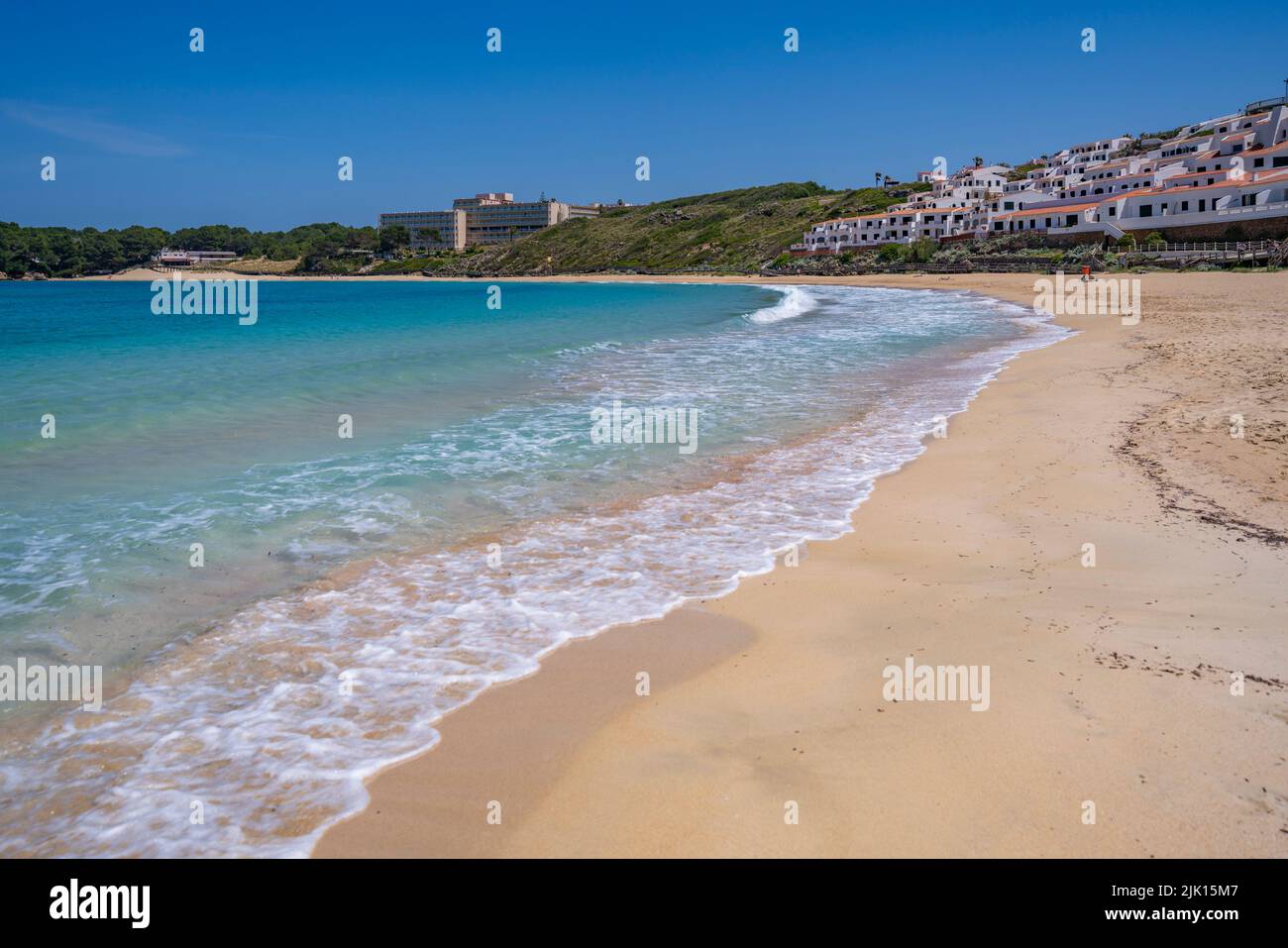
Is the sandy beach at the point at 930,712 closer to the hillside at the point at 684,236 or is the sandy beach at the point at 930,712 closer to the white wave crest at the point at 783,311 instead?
the white wave crest at the point at 783,311

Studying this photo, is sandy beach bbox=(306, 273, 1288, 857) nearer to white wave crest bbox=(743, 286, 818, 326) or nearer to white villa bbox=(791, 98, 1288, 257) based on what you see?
white wave crest bbox=(743, 286, 818, 326)

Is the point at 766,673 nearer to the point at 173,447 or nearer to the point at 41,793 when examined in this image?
the point at 41,793

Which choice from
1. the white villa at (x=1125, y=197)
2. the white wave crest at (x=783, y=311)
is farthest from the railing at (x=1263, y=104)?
the white wave crest at (x=783, y=311)

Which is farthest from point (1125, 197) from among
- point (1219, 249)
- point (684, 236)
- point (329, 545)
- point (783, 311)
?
point (684, 236)

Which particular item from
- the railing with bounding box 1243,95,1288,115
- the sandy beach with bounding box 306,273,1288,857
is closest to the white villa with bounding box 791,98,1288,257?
the railing with bounding box 1243,95,1288,115

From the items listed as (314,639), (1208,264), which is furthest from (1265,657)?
(1208,264)

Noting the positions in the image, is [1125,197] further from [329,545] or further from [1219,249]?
[329,545]

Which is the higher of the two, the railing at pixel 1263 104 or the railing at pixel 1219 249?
the railing at pixel 1263 104
